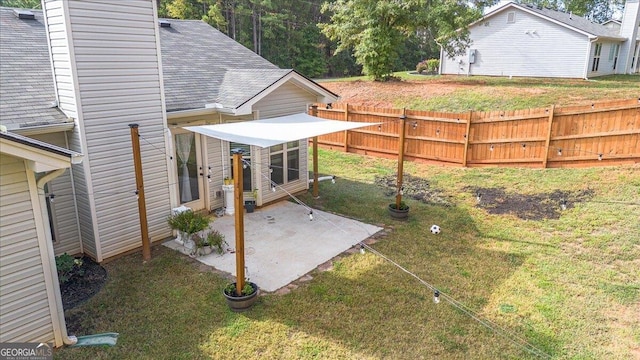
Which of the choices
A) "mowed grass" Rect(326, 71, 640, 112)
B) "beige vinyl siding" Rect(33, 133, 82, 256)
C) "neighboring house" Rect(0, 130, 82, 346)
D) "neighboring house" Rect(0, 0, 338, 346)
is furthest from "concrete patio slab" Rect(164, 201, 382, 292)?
"mowed grass" Rect(326, 71, 640, 112)

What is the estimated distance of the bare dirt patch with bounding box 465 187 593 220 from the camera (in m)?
9.91

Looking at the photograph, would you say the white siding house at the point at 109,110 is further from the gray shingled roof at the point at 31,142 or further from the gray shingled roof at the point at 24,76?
the gray shingled roof at the point at 31,142

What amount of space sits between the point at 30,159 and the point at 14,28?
617 cm

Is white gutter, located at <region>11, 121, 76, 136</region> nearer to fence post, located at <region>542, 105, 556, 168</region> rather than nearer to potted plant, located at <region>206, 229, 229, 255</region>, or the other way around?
potted plant, located at <region>206, 229, 229, 255</region>

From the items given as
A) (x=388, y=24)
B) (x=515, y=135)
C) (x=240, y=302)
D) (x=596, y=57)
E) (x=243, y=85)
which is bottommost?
(x=240, y=302)

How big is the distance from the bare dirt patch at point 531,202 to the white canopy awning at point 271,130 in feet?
14.5

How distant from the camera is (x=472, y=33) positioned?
26578mm

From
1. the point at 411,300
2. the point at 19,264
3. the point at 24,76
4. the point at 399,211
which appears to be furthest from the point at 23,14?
the point at 411,300

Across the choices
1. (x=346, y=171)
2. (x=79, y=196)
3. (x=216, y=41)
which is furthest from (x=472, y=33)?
(x=79, y=196)

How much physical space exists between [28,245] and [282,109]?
22.6ft

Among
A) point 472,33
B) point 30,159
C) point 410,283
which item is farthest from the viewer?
point 472,33

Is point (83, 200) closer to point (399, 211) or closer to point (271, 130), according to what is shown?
point (271, 130)

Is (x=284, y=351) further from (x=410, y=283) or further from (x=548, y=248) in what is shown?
(x=548, y=248)

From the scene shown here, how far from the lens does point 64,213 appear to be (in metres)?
7.44
